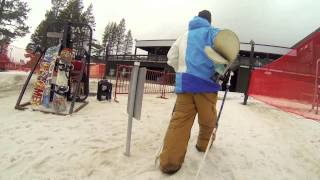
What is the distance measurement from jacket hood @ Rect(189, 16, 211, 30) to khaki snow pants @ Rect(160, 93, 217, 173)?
867mm

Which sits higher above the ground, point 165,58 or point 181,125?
point 165,58

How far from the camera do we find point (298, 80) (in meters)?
7.95

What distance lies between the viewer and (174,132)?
4043mm

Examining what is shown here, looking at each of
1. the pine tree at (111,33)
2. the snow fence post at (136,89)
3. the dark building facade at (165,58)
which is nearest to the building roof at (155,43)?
the dark building facade at (165,58)

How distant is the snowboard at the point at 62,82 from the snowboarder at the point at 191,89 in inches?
166

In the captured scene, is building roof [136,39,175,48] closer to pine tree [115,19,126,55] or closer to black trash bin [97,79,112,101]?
pine tree [115,19,126,55]

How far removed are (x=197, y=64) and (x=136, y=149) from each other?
1736mm

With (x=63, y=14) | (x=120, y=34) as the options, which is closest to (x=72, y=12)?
(x=63, y=14)

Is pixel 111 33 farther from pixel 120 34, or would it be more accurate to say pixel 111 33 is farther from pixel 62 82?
pixel 62 82

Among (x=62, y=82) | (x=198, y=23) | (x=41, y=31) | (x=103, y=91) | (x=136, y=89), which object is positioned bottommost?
(x=103, y=91)

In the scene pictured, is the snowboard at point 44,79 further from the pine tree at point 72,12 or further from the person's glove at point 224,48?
the pine tree at point 72,12

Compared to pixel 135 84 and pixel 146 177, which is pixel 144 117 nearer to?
pixel 135 84

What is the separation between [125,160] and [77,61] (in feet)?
19.3

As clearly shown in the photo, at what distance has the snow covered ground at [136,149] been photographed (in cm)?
425
